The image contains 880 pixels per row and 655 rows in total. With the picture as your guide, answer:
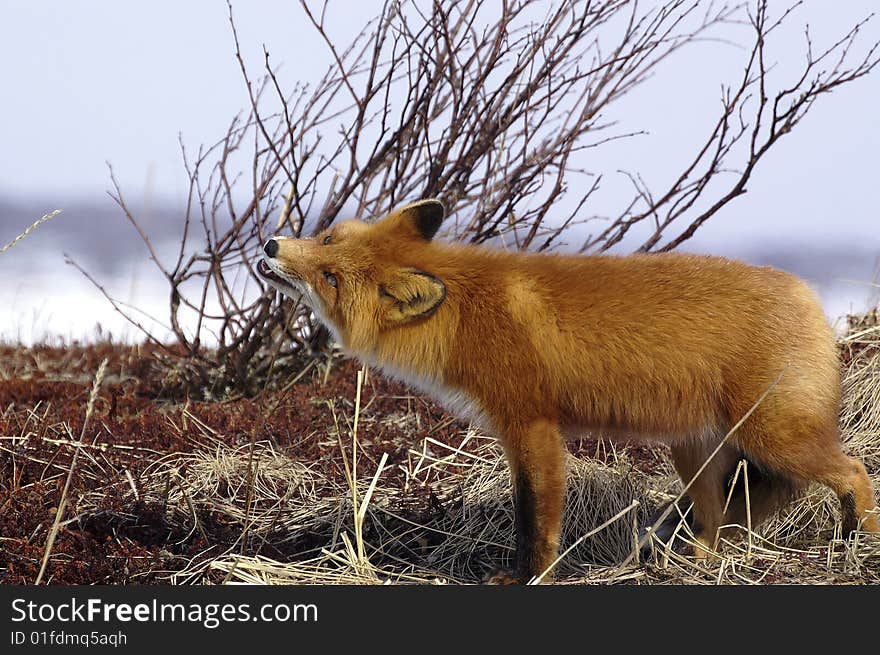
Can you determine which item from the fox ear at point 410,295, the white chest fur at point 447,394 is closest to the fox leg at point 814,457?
the white chest fur at point 447,394

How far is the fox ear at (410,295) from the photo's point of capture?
399cm

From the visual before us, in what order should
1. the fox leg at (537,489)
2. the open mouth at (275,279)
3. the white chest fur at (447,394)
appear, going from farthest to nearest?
the open mouth at (275,279) < the white chest fur at (447,394) < the fox leg at (537,489)

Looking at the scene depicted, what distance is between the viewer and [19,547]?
14.7 feet

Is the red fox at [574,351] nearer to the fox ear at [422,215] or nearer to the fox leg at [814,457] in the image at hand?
the fox leg at [814,457]

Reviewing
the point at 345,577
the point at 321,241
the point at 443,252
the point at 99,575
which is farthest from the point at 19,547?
the point at 443,252

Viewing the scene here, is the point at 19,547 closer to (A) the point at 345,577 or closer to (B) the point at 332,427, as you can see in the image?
(A) the point at 345,577

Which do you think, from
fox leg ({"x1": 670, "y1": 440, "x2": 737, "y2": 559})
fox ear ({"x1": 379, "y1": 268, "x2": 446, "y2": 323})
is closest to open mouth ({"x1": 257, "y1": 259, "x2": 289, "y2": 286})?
fox ear ({"x1": 379, "y1": 268, "x2": 446, "y2": 323})

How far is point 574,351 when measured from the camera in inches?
158

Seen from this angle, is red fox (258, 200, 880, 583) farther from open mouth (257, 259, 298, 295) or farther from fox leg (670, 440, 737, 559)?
fox leg (670, 440, 737, 559)

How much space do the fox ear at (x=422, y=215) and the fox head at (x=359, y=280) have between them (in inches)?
4.4

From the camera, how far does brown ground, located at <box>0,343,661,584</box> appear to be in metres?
4.50

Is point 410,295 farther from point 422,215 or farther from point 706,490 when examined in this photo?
point 706,490

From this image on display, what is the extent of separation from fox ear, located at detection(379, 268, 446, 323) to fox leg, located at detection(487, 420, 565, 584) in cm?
64

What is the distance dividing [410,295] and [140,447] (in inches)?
108
